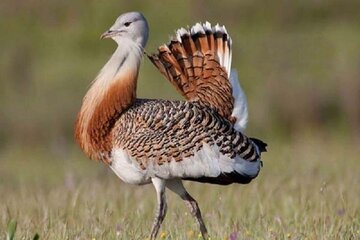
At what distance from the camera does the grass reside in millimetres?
6234

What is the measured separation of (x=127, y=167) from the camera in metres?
6.24

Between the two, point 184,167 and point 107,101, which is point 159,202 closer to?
point 184,167

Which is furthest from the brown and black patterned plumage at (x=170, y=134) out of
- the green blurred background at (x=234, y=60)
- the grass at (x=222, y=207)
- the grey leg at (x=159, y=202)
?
the green blurred background at (x=234, y=60)

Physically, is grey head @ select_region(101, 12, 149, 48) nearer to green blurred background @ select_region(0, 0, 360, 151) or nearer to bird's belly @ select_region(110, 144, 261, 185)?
bird's belly @ select_region(110, 144, 261, 185)

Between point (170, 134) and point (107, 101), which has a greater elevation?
point (107, 101)

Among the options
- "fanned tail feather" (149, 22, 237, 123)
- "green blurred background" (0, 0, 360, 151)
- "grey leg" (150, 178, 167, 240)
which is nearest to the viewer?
"grey leg" (150, 178, 167, 240)

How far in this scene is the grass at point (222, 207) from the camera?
6.23 metres

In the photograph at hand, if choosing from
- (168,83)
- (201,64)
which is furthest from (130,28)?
(168,83)

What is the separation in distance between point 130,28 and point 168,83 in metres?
9.62

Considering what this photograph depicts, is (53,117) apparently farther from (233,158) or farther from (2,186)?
(233,158)

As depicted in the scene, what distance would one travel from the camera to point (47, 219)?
6688mm

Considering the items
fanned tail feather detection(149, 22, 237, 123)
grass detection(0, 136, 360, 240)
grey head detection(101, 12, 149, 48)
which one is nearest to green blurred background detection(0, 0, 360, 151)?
grass detection(0, 136, 360, 240)

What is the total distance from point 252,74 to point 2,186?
272 inches

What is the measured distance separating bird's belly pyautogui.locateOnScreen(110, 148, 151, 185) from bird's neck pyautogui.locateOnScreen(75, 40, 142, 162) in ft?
0.26
